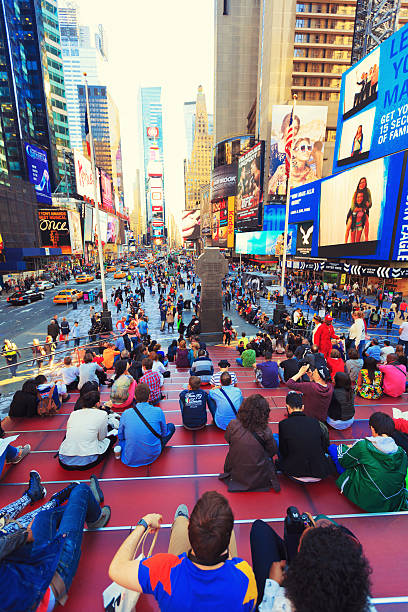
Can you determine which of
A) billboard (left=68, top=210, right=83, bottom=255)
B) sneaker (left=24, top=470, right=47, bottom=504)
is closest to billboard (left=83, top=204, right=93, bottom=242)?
billboard (left=68, top=210, right=83, bottom=255)

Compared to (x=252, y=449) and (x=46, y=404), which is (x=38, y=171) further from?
(x=252, y=449)

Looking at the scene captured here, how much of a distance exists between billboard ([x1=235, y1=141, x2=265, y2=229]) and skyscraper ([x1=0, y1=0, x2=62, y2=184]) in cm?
4197

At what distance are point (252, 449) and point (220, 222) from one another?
78.9 metres

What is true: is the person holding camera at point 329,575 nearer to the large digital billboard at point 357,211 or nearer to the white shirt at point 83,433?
the white shirt at point 83,433

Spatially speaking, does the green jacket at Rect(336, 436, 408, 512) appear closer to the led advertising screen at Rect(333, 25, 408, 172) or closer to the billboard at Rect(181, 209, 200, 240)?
the led advertising screen at Rect(333, 25, 408, 172)

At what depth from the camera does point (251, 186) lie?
57531mm

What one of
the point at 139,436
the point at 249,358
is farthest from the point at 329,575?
the point at 249,358

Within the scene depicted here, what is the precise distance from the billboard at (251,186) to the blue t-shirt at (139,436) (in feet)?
186

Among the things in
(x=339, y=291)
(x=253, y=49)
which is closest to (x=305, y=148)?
(x=339, y=291)

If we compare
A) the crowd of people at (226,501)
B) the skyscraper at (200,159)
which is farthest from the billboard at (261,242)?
the skyscraper at (200,159)

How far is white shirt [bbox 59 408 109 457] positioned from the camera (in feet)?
12.6

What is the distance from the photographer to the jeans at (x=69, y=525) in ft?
7.52

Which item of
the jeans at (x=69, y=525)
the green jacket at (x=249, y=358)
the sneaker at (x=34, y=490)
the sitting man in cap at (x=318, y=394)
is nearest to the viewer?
the jeans at (x=69, y=525)

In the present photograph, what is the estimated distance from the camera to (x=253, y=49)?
83438 millimetres
